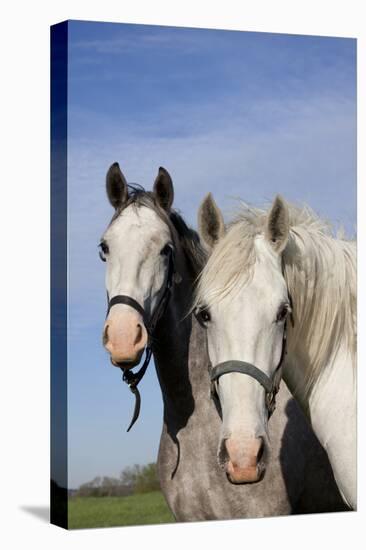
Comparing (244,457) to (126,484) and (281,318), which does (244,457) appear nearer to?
(281,318)

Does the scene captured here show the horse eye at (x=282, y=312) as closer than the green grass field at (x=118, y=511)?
Yes

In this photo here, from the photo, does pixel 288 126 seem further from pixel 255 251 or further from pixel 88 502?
pixel 88 502

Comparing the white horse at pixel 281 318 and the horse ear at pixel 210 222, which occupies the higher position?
the horse ear at pixel 210 222

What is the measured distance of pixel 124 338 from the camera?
591 centimetres

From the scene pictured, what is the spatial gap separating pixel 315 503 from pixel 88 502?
1514 millimetres

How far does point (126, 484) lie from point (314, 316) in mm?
1704

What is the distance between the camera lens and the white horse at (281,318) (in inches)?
212

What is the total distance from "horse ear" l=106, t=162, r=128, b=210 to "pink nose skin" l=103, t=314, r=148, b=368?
29.3 inches

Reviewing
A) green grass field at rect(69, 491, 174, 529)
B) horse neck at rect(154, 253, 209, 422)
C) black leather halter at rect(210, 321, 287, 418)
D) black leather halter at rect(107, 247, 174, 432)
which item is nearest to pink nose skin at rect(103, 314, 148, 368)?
black leather halter at rect(107, 247, 174, 432)

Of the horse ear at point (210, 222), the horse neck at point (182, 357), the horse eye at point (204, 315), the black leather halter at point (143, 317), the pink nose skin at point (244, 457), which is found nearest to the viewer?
the pink nose skin at point (244, 457)

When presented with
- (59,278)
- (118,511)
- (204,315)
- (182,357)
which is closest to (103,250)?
(59,278)

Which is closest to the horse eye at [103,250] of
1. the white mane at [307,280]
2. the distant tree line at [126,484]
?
the white mane at [307,280]

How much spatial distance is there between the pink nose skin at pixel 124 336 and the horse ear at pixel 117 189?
2.44ft

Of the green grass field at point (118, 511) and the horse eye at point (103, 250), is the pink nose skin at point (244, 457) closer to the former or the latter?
the green grass field at point (118, 511)
